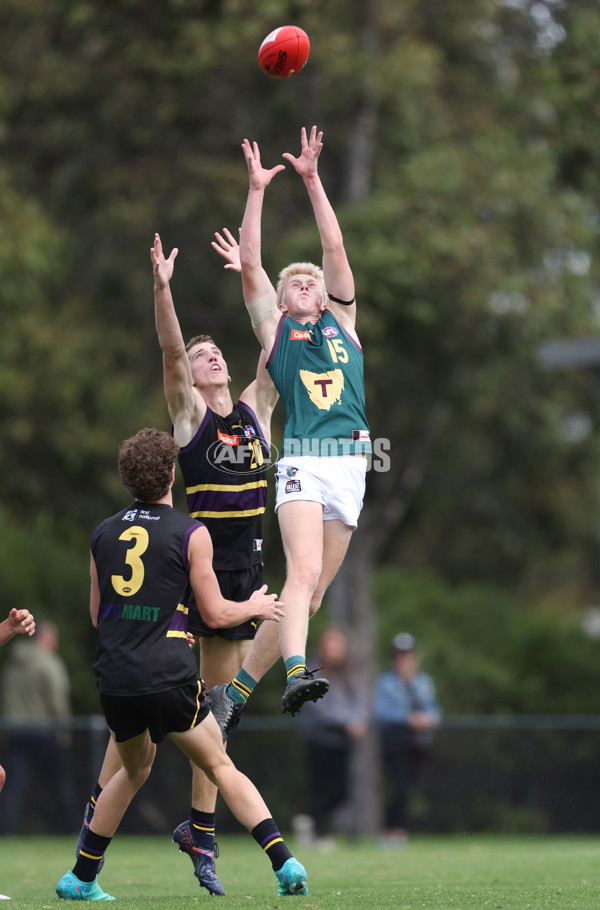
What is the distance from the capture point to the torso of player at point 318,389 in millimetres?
7617

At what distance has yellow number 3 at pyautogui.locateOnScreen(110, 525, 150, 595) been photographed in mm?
6504

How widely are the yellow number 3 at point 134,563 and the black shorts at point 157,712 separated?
508 millimetres

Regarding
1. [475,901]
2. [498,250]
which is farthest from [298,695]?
[498,250]

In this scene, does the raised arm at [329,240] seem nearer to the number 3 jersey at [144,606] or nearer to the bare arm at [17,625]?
the number 3 jersey at [144,606]

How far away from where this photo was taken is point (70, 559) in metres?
18.4

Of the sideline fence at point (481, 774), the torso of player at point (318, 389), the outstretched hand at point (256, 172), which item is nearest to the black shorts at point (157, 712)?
the torso of player at point (318, 389)

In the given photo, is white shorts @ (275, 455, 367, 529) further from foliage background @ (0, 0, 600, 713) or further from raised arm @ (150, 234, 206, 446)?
foliage background @ (0, 0, 600, 713)

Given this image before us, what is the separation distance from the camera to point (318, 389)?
25.2 feet

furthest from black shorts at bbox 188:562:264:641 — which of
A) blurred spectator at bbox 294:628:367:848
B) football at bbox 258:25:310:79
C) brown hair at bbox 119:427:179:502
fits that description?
blurred spectator at bbox 294:628:367:848

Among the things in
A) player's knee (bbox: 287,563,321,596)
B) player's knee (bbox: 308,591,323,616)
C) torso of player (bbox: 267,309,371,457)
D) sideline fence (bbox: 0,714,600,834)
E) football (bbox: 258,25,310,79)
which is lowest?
sideline fence (bbox: 0,714,600,834)

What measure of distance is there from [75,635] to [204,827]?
10848mm

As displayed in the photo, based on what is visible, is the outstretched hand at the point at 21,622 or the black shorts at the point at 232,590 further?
the black shorts at the point at 232,590

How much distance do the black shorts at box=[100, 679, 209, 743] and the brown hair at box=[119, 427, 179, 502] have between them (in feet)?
3.12

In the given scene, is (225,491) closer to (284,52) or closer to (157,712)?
(157,712)
